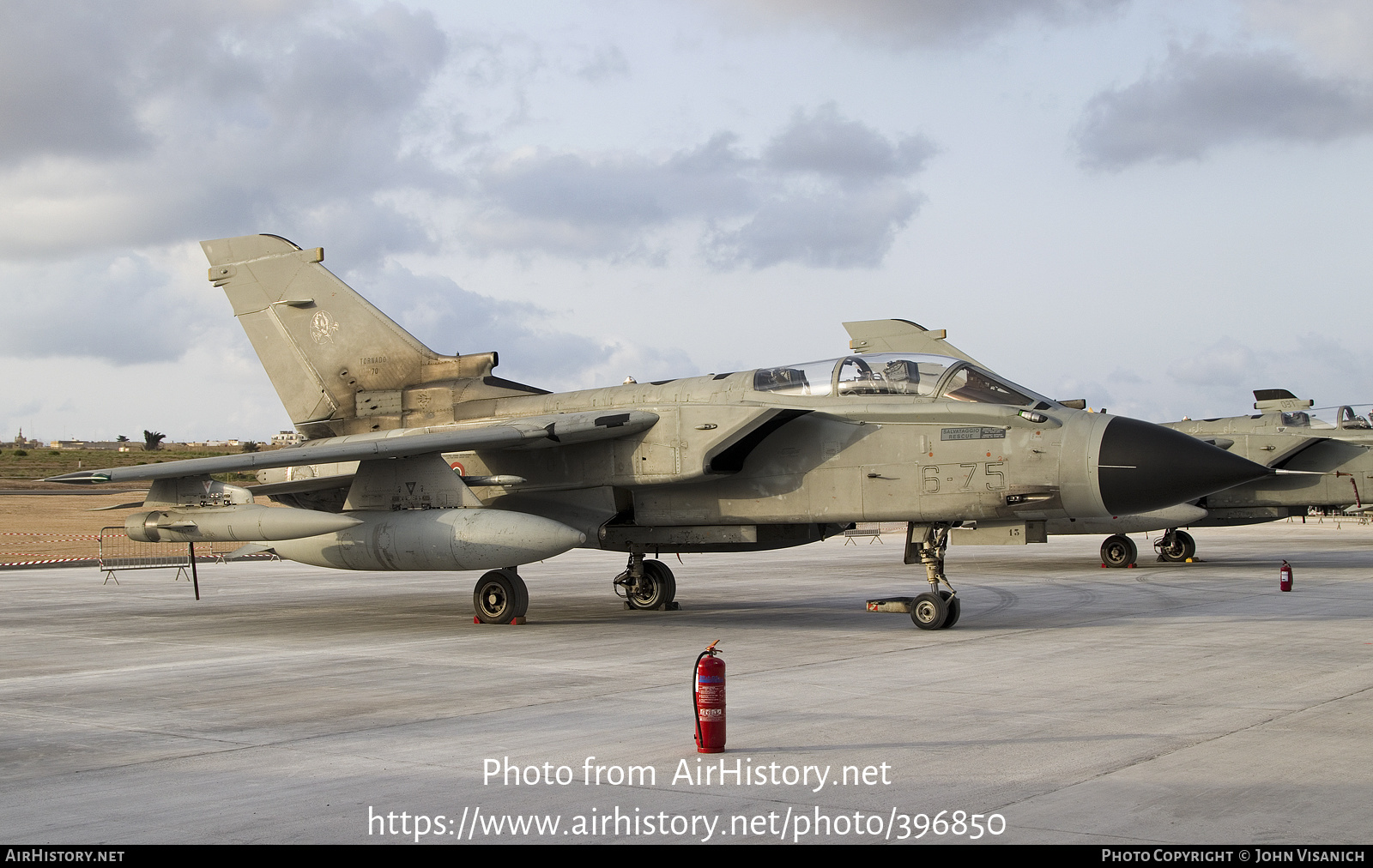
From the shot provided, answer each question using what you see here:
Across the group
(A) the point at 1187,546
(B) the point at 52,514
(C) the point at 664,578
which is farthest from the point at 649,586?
(B) the point at 52,514

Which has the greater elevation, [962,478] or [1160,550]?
[962,478]

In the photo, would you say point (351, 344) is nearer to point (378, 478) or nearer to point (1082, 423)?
point (378, 478)

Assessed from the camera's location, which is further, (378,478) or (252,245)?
(252,245)

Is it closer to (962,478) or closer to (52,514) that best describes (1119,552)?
(962,478)

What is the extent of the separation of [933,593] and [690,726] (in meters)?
5.63

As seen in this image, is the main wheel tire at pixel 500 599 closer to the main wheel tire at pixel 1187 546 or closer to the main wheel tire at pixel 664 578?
the main wheel tire at pixel 664 578

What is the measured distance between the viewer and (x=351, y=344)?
49.0 ft

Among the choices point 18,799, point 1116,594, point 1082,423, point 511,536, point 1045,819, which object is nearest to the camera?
point 1045,819

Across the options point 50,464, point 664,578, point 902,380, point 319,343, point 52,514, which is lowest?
point 664,578

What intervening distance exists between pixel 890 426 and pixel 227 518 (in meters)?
7.38

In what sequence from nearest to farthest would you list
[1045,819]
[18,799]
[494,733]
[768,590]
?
1. [1045,819]
2. [18,799]
3. [494,733]
4. [768,590]

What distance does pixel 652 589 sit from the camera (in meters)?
14.7

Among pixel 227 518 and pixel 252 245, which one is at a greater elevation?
pixel 252 245

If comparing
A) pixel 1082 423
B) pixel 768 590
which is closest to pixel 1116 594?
pixel 768 590
